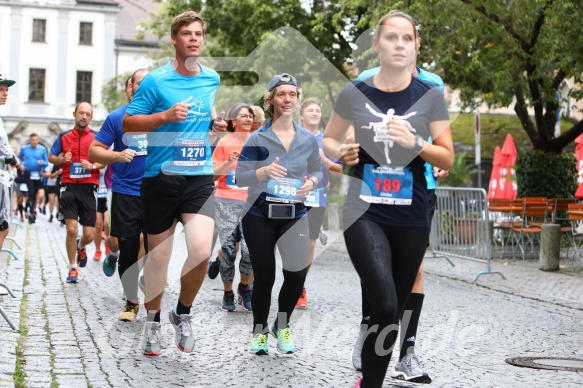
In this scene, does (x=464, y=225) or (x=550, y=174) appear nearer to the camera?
(x=464, y=225)

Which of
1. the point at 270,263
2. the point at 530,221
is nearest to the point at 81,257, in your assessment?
the point at 270,263

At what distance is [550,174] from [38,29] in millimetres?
51137

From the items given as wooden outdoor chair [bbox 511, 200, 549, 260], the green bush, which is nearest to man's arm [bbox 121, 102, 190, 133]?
wooden outdoor chair [bbox 511, 200, 549, 260]

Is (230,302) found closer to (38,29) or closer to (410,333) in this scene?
(410,333)

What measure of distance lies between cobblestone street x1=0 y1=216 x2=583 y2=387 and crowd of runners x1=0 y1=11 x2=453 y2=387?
300mm

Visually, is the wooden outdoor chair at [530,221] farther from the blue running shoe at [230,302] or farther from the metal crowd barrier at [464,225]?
the blue running shoe at [230,302]

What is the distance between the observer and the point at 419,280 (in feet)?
21.8

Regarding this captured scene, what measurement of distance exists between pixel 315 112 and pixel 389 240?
5.08 metres

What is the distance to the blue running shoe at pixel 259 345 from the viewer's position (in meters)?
7.34

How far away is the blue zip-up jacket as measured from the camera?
757cm

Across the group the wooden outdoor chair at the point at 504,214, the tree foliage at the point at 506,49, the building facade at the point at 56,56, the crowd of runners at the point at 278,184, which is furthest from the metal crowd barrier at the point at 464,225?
the building facade at the point at 56,56

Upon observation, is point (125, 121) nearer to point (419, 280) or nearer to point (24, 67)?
point (419, 280)

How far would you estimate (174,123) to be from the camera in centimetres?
704

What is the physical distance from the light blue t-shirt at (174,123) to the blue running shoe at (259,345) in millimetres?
1204
